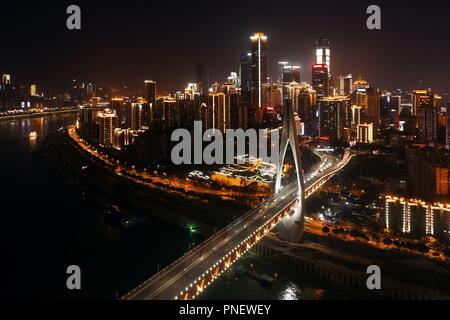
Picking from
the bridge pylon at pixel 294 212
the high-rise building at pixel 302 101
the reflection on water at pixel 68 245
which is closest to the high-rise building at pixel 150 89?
the high-rise building at pixel 302 101

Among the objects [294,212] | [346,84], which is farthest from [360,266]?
[346,84]

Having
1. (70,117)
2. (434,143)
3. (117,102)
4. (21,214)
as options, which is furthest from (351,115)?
(70,117)

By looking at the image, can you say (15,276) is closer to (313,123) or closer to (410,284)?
(410,284)

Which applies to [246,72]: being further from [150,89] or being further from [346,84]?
[346,84]

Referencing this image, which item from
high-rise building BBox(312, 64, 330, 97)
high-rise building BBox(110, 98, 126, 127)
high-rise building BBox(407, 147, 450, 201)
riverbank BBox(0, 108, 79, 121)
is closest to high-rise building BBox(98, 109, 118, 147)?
high-rise building BBox(110, 98, 126, 127)

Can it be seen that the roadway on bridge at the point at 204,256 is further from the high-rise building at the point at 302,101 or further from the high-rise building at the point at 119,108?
the high-rise building at the point at 119,108
